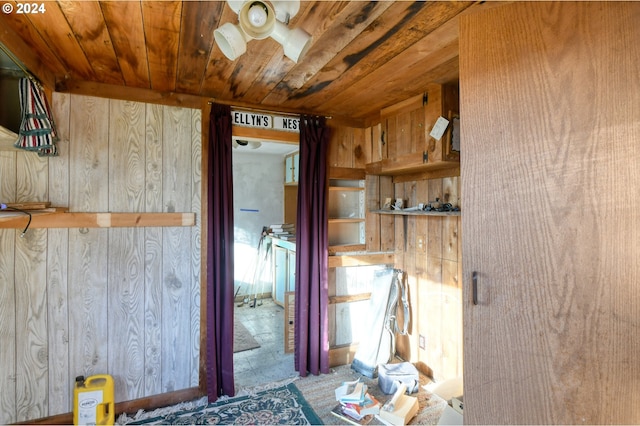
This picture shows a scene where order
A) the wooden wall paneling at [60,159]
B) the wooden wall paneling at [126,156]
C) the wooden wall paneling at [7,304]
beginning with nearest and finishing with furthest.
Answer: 1. the wooden wall paneling at [7,304]
2. the wooden wall paneling at [60,159]
3. the wooden wall paneling at [126,156]

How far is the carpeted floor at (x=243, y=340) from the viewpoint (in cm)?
333

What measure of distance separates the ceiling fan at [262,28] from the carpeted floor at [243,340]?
2.91m

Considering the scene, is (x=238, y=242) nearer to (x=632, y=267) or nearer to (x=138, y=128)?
(x=138, y=128)

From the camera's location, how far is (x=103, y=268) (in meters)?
2.22

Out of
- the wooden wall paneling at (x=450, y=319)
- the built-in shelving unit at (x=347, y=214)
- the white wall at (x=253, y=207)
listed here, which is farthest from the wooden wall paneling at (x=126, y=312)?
the white wall at (x=253, y=207)

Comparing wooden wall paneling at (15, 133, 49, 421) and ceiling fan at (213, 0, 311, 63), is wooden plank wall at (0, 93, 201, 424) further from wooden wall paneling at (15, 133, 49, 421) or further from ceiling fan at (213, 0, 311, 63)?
ceiling fan at (213, 0, 311, 63)

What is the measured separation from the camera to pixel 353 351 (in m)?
3.04

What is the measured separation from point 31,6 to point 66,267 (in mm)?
1543

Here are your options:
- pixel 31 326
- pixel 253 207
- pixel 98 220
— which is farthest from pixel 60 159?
pixel 253 207

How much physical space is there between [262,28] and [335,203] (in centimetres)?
Answer: 209

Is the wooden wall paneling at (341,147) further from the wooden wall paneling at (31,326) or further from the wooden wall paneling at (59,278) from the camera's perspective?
the wooden wall paneling at (31,326)

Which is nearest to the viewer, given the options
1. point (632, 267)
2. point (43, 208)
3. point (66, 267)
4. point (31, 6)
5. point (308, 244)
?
point (632, 267)

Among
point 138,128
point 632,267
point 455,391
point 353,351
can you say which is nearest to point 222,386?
point 353,351

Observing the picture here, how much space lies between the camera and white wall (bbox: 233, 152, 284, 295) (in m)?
5.11
